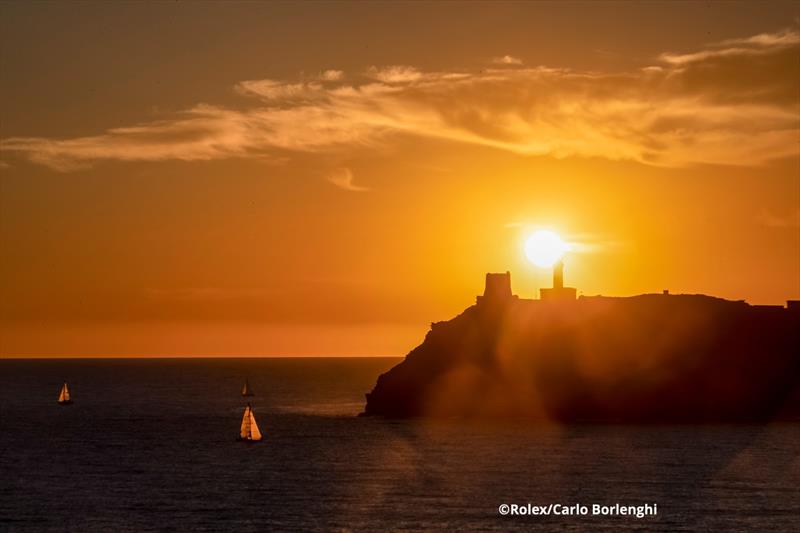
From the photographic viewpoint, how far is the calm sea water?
97562 millimetres

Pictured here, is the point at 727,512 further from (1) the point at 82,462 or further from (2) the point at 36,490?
(1) the point at 82,462

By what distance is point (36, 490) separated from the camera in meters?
117

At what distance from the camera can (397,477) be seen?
123 meters

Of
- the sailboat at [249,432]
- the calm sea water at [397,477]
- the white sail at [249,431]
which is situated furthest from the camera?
the white sail at [249,431]

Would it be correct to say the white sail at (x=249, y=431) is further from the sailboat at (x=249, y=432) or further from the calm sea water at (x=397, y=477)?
the calm sea water at (x=397, y=477)

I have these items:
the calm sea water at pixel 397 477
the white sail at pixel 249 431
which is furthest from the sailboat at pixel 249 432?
the calm sea water at pixel 397 477

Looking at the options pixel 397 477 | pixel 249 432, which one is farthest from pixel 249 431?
pixel 397 477

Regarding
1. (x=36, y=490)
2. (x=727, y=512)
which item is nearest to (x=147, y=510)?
(x=36, y=490)

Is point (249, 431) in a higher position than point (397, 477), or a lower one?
higher

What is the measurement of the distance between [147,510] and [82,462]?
43092mm

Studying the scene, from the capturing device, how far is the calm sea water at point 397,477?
97562 mm

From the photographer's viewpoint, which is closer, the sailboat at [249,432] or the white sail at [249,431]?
the sailboat at [249,432]

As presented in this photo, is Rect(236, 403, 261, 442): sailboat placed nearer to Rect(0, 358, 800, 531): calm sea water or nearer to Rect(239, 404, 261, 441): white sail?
Rect(239, 404, 261, 441): white sail

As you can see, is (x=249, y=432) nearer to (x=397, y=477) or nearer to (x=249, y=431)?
(x=249, y=431)
